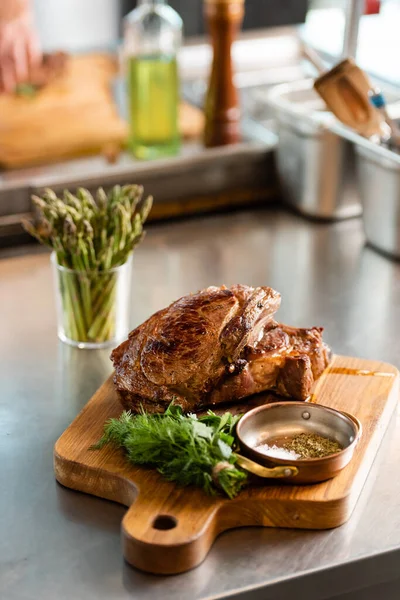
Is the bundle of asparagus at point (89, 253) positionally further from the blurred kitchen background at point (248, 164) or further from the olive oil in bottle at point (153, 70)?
the olive oil in bottle at point (153, 70)

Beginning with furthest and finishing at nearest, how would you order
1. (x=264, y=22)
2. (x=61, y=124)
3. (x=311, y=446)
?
(x=264, y=22)
(x=61, y=124)
(x=311, y=446)

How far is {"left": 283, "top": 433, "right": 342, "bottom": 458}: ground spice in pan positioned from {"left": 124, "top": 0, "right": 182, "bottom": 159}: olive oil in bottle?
120 cm

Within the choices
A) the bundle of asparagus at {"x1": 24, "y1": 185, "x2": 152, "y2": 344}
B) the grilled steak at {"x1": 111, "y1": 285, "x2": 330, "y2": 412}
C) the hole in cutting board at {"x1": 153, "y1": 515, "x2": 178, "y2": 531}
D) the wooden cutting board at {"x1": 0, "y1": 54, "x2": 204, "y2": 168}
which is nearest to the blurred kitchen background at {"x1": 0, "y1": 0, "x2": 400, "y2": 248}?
the wooden cutting board at {"x1": 0, "y1": 54, "x2": 204, "y2": 168}

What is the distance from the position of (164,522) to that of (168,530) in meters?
0.03

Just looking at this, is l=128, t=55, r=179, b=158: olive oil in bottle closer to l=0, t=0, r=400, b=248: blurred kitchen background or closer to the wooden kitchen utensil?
l=0, t=0, r=400, b=248: blurred kitchen background

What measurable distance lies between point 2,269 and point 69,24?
2630 millimetres

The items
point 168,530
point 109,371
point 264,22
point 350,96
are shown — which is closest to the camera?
point 168,530

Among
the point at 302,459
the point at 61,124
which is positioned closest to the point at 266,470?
the point at 302,459

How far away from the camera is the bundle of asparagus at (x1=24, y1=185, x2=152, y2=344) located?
1.71m

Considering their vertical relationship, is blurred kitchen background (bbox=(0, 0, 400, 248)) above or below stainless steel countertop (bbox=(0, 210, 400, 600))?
above

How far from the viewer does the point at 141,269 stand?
84.6 inches

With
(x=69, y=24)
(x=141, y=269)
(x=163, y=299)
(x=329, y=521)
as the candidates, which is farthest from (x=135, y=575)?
(x=69, y=24)

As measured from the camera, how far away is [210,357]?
4.66 ft

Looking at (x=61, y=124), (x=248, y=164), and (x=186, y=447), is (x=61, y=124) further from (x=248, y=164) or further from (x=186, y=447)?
(x=186, y=447)
